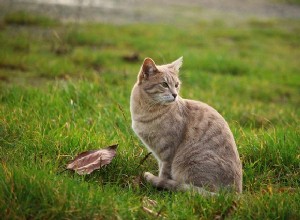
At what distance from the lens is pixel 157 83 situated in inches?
177

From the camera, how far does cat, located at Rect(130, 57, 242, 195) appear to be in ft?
13.3

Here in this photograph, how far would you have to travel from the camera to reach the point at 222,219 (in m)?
3.66

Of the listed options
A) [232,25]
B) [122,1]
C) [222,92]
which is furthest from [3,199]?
[122,1]

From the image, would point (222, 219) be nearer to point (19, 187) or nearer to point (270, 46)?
point (19, 187)

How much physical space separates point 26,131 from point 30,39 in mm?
5108

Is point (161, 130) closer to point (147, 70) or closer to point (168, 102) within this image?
point (168, 102)

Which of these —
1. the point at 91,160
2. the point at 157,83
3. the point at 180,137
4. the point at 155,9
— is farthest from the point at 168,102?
the point at 155,9

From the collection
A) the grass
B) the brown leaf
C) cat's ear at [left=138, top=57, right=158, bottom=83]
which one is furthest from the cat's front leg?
cat's ear at [left=138, top=57, right=158, bottom=83]

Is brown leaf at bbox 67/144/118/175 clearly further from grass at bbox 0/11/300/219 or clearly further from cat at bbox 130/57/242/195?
cat at bbox 130/57/242/195

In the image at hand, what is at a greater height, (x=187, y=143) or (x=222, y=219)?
(x=187, y=143)

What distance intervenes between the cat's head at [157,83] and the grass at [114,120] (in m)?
0.55

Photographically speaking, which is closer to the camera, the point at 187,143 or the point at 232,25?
the point at 187,143

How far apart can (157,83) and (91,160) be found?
929 mm

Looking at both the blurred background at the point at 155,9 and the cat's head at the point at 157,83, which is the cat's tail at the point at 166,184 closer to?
the cat's head at the point at 157,83
